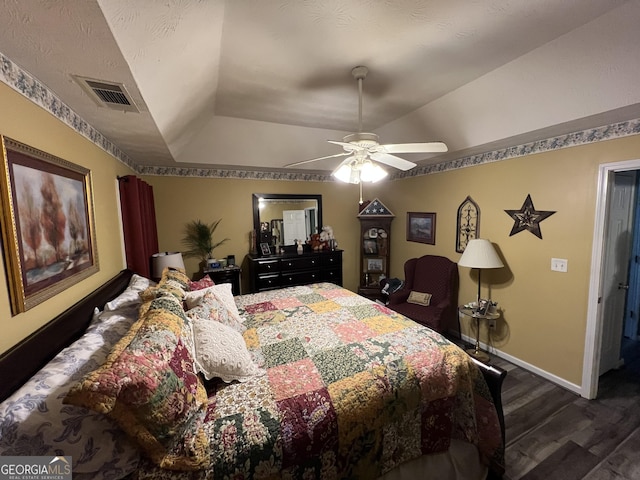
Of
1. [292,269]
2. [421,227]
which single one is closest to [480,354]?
[421,227]

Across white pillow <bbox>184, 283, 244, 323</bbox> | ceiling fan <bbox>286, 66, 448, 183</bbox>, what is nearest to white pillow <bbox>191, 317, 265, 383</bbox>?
white pillow <bbox>184, 283, 244, 323</bbox>

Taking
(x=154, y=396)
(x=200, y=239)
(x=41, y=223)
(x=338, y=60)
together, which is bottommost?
(x=154, y=396)

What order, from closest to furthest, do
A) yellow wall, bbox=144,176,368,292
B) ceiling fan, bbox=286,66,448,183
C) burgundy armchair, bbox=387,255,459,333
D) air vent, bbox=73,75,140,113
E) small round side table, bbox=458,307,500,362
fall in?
air vent, bbox=73,75,140,113 < ceiling fan, bbox=286,66,448,183 < small round side table, bbox=458,307,500,362 < burgundy armchair, bbox=387,255,459,333 < yellow wall, bbox=144,176,368,292

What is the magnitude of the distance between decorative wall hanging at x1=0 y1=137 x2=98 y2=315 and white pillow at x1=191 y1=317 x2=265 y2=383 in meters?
0.73

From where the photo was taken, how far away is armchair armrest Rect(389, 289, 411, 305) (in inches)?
Answer: 137

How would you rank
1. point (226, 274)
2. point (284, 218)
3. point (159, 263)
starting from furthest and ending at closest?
point (284, 218) < point (226, 274) < point (159, 263)

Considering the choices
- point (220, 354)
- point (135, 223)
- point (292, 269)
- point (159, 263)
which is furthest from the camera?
point (292, 269)

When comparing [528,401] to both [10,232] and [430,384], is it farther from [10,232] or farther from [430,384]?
[10,232]

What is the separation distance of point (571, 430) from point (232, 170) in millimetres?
4415

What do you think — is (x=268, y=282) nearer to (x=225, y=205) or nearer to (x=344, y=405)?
(x=225, y=205)

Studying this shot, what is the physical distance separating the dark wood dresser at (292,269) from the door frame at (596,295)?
A: 289cm

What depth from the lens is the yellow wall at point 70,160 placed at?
1.09 metres

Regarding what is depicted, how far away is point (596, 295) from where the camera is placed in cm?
225

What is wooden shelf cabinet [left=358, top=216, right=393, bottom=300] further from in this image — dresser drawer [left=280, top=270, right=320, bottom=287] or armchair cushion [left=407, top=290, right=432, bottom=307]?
armchair cushion [left=407, top=290, right=432, bottom=307]
